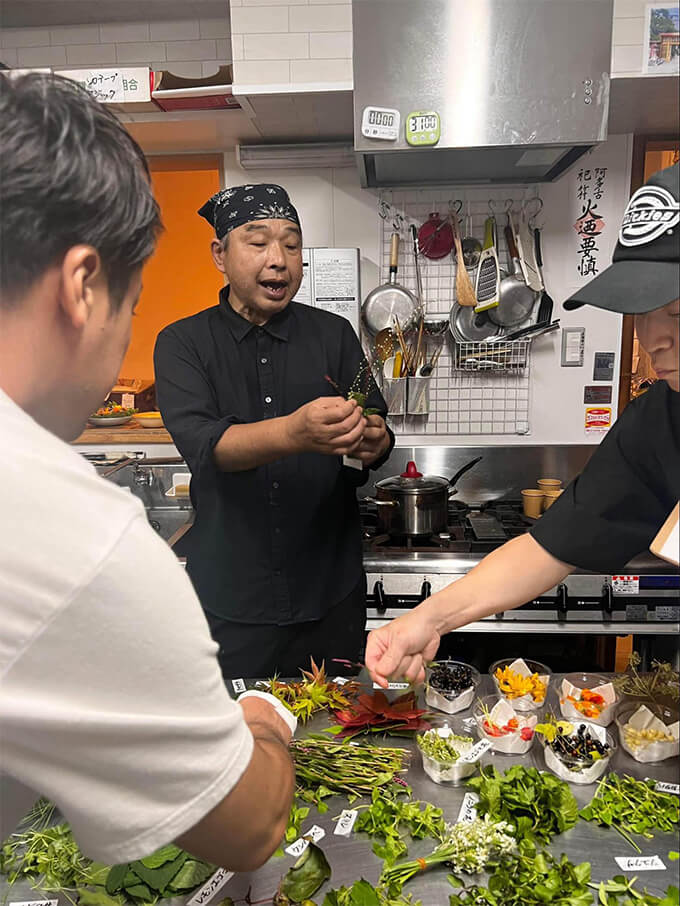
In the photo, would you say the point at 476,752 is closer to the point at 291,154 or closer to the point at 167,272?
the point at 167,272

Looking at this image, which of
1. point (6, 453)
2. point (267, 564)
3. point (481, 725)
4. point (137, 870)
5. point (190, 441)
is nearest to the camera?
point (6, 453)

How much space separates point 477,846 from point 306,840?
0.58ft

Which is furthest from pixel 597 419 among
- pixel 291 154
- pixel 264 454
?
pixel 264 454

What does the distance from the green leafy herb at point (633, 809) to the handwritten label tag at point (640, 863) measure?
0.02 metres

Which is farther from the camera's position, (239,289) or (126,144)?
(239,289)

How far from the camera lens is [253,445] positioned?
110cm

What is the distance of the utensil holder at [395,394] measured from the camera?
79.6 inches

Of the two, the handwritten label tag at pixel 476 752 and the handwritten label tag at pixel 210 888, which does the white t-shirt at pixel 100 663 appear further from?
the handwritten label tag at pixel 476 752

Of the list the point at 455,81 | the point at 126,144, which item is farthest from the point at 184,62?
the point at 126,144

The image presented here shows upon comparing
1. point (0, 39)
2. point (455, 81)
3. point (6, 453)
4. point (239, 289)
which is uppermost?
point (455, 81)

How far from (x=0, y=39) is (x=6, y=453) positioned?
52 centimetres

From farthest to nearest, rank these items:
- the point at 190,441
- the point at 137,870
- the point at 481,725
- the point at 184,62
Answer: the point at 184,62
the point at 190,441
the point at 481,725
the point at 137,870

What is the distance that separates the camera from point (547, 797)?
0.74m

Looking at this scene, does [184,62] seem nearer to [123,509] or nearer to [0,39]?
[0,39]
